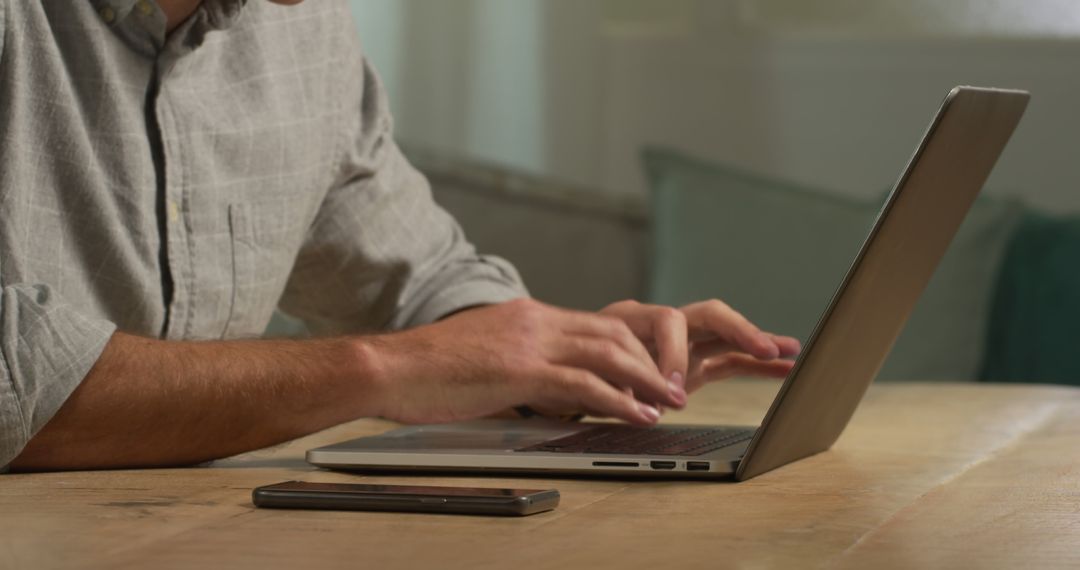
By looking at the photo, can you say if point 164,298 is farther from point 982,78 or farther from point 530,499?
point 982,78

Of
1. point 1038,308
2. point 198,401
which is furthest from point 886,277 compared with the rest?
point 1038,308

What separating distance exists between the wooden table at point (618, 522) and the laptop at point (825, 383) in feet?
0.05

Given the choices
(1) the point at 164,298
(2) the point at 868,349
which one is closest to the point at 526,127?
(1) the point at 164,298

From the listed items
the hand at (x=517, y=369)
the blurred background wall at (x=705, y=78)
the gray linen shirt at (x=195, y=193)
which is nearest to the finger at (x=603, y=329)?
the hand at (x=517, y=369)

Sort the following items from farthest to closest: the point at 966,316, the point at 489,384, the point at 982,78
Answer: the point at 982,78 < the point at 966,316 < the point at 489,384

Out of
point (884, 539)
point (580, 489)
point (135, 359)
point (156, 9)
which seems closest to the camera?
point (884, 539)

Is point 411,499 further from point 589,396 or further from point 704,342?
point 704,342

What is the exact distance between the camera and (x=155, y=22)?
121cm

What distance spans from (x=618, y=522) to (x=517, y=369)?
0.39 meters

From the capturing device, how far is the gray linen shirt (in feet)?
3.70

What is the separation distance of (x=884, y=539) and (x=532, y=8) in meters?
2.38

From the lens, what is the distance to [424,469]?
2.93 ft

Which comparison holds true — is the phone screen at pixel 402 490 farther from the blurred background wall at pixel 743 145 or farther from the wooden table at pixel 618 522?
the blurred background wall at pixel 743 145

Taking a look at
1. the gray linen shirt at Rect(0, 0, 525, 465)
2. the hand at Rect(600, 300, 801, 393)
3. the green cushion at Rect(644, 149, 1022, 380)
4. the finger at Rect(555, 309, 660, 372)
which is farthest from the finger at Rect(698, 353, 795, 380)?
the green cushion at Rect(644, 149, 1022, 380)
